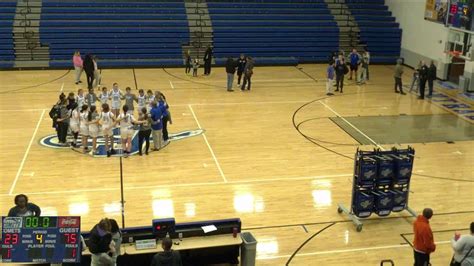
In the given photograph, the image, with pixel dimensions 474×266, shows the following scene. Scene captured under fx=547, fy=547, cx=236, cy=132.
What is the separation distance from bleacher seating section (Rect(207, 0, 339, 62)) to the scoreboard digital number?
2173 cm

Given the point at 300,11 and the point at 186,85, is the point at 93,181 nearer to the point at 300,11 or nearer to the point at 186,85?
the point at 186,85

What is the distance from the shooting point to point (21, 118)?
18.2m

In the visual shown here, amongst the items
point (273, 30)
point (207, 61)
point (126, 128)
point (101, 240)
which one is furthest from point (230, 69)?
point (101, 240)

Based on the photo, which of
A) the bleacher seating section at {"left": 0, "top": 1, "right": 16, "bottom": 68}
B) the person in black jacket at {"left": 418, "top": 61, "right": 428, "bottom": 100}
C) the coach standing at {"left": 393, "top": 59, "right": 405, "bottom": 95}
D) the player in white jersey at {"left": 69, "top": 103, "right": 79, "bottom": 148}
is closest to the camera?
the player in white jersey at {"left": 69, "top": 103, "right": 79, "bottom": 148}

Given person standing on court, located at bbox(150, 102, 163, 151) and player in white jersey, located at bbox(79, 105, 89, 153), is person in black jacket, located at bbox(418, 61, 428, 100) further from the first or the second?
player in white jersey, located at bbox(79, 105, 89, 153)

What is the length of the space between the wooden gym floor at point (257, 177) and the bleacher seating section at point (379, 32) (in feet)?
32.4

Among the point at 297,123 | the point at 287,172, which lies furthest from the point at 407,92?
the point at 287,172

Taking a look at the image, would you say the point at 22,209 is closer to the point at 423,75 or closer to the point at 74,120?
the point at 74,120

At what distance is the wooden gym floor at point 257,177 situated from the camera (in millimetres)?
11094

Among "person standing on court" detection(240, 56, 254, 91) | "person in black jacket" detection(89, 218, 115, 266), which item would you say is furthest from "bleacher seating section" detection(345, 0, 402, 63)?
"person in black jacket" detection(89, 218, 115, 266)

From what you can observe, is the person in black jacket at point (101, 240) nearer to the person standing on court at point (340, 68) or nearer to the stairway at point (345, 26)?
the person standing on court at point (340, 68)

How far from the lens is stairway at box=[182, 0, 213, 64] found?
29.0m

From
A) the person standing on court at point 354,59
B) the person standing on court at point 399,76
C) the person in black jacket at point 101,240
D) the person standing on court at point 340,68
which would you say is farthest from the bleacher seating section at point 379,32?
the person in black jacket at point 101,240

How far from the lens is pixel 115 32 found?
93.8ft
